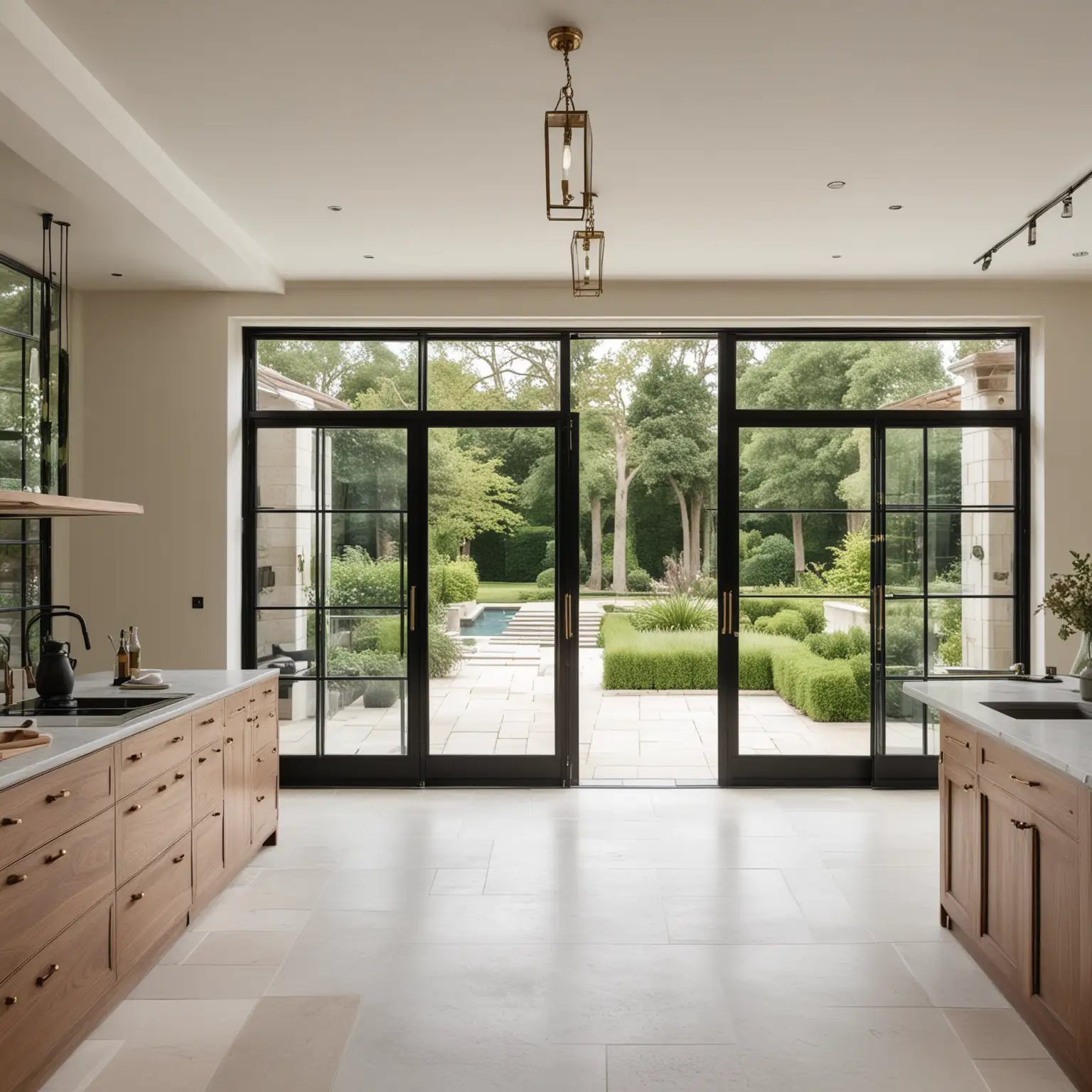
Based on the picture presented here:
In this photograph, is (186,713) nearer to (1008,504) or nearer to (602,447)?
(1008,504)

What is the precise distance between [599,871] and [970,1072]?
1.89m

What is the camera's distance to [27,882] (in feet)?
7.82

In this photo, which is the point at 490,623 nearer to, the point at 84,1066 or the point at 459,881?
the point at 459,881

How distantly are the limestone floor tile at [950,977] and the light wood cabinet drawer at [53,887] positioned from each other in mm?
2600

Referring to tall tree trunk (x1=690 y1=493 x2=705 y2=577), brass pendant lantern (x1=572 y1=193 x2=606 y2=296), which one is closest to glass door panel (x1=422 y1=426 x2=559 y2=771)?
brass pendant lantern (x1=572 y1=193 x2=606 y2=296)

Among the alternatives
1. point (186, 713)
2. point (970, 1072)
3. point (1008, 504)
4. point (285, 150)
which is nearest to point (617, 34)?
point (285, 150)

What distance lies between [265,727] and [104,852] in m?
1.79

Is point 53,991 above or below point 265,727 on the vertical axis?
below

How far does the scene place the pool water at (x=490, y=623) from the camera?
583cm

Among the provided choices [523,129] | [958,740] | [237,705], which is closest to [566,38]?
[523,129]

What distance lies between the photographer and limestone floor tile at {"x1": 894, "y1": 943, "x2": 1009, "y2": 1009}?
3.05 metres

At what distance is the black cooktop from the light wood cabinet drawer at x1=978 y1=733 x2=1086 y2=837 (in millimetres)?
2865

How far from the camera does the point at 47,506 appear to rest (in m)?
3.23

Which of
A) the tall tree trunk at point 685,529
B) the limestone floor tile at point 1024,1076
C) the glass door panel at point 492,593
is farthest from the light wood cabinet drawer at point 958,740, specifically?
the tall tree trunk at point 685,529
